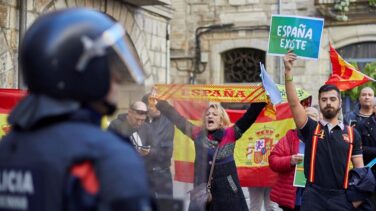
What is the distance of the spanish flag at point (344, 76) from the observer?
8273 millimetres

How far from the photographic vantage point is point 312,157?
5.77m

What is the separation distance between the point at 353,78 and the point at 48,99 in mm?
6560

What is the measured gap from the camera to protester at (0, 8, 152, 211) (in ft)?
6.78

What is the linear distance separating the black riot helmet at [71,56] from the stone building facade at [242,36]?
1648 centimetres

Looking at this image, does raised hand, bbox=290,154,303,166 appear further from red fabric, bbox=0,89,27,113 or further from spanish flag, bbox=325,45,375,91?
red fabric, bbox=0,89,27,113

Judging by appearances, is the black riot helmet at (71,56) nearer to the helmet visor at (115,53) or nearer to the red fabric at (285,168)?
the helmet visor at (115,53)

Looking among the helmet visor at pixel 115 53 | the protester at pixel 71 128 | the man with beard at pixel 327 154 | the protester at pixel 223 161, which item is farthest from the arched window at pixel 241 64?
the protester at pixel 71 128

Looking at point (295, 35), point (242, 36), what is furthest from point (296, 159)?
point (242, 36)

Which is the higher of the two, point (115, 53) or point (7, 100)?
point (115, 53)

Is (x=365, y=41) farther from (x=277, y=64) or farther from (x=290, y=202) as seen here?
(x=290, y=202)

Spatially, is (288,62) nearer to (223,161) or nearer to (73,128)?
(223,161)

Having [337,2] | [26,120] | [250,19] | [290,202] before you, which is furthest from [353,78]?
[250,19]

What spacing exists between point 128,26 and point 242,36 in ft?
20.8

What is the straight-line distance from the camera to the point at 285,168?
24.1ft
